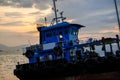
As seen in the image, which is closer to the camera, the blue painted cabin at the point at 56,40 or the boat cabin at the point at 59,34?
the blue painted cabin at the point at 56,40

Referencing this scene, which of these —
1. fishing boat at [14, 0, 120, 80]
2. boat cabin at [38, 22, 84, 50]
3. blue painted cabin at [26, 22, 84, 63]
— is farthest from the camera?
boat cabin at [38, 22, 84, 50]

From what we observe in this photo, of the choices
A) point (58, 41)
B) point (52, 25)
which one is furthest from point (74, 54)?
point (52, 25)

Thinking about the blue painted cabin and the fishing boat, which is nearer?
the fishing boat

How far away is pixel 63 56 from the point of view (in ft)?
96.7

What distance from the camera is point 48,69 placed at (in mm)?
28516

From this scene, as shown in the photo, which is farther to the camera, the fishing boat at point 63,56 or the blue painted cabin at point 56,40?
the blue painted cabin at point 56,40

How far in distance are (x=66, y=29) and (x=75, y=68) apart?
5.06 meters

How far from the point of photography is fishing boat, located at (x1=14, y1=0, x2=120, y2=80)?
88.0 feet

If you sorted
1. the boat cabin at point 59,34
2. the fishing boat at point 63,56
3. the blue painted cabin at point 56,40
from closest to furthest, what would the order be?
the fishing boat at point 63,56
the blue painted cabin at point 56,40
the boat cabin at point 59,34

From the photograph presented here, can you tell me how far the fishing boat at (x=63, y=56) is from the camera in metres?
26.8

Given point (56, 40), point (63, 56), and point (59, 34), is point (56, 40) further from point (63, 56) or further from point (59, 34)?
point (63, 56)

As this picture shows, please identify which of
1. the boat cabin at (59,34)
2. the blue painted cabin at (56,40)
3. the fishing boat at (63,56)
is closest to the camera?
the fishing boat at (63,56)

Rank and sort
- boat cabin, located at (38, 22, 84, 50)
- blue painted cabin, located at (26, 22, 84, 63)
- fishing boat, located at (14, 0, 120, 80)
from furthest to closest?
boat cabin, located at (38, 22, 84, 50), blue painted cabin, located at (26, 22, 84, 63), fishing boat, located at (14, 0, 120, 80)

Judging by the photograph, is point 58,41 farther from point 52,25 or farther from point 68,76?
point 68,76
